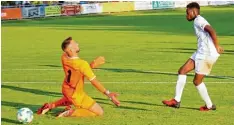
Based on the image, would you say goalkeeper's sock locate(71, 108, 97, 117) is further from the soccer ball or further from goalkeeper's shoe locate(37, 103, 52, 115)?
the soccer ball

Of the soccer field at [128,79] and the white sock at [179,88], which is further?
the white sock at [179,88]

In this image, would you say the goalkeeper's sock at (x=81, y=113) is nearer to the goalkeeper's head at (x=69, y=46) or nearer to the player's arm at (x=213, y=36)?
the goalkeeper's head at (x=69, y=46)

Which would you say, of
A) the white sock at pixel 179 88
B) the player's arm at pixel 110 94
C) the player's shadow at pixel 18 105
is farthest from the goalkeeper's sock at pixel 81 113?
the white sock at pixel 179 88

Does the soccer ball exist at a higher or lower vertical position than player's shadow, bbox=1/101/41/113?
higher

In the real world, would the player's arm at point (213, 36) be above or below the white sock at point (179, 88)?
above

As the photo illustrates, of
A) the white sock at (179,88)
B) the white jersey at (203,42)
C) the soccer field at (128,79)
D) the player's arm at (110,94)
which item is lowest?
the soccer field at (128,79)

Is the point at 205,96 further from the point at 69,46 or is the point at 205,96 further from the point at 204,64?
the point at 69,46

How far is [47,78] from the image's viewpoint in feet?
59.8

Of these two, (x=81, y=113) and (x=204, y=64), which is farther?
(x=204, y=64)

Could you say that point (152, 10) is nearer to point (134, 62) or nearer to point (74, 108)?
point (134, 62)

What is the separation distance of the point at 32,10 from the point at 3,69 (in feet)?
142

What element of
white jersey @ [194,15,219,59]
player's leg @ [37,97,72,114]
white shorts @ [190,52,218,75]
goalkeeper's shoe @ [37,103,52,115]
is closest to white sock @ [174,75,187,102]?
white shorts @ [190,52,218,75]

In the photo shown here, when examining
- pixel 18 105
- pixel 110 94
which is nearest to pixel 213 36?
pixel 110 94

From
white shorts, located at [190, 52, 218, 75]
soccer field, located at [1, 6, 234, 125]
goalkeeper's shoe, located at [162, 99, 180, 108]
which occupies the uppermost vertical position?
white shorts, located at [190, 52, 218, 75]
